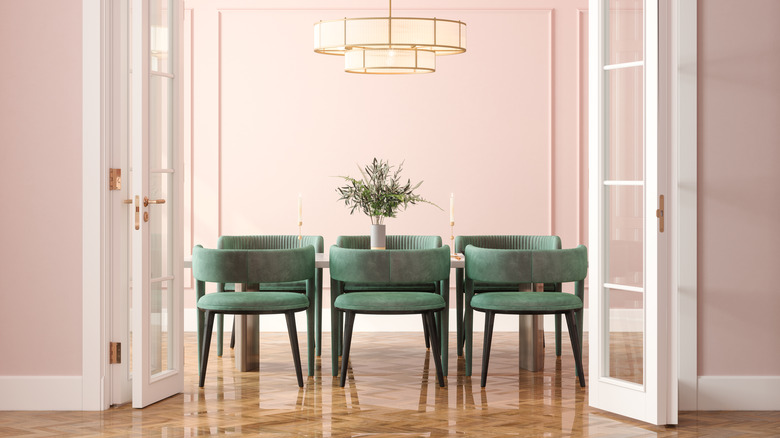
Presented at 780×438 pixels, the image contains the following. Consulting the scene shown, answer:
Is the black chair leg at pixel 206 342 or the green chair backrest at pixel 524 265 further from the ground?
the green chair backrest at pixel 524 265

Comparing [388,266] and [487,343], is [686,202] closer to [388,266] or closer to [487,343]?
[487,343]

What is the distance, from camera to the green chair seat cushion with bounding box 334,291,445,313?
5.21 metres

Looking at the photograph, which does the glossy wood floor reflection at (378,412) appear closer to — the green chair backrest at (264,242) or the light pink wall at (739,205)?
the light pink wall at (739,205)

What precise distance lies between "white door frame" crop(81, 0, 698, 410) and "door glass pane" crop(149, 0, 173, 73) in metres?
0.25

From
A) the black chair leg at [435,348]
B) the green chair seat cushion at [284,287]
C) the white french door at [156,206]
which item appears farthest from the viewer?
the green chair seat cushion at [284,287]

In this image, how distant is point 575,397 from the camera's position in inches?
198

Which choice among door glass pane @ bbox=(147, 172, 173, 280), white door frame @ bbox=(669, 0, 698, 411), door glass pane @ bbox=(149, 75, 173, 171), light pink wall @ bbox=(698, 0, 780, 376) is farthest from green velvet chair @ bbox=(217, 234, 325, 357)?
light pink wall @ bbox=(698, 0, 780, 376)

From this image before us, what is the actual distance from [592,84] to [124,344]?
107 inches

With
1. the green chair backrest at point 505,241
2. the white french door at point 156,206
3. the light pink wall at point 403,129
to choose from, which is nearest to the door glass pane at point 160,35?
the white french door at point 156,206

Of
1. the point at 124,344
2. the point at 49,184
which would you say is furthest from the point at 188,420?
the point at 49,184

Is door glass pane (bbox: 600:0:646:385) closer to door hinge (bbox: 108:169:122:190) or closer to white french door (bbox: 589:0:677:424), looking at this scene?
white french door (bbox: 589:0:677:424)

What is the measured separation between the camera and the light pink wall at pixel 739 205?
4648mm

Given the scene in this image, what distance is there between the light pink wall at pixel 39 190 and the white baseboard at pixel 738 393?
Result: 3.18 metres

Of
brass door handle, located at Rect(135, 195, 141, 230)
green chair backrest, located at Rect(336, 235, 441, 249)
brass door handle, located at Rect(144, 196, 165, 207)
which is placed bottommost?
green chair backrest, located at Rect(336, 235, 441, 249)
